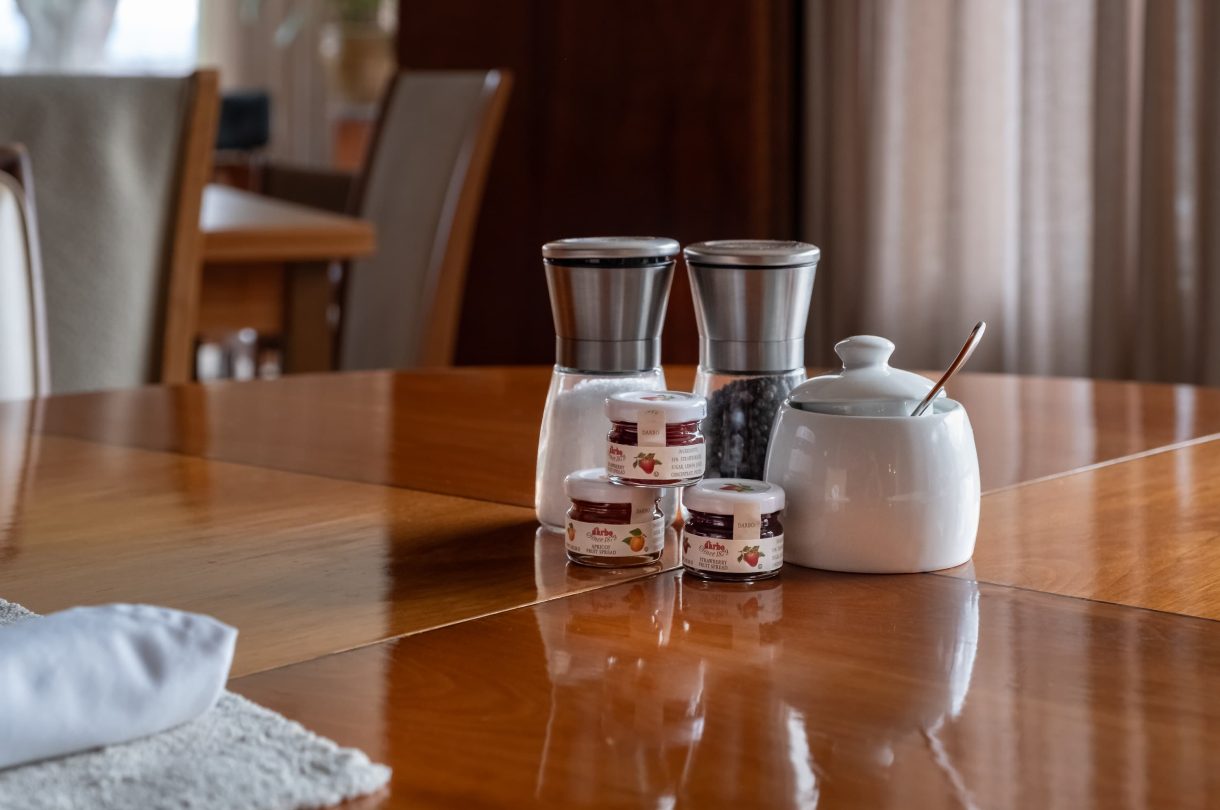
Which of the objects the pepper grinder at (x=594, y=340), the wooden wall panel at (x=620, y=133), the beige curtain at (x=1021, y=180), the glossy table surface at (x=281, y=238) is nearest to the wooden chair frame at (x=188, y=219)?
the glossy table surface at (x=281, y=238)

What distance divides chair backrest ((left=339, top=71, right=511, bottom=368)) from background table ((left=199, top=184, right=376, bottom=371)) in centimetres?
12

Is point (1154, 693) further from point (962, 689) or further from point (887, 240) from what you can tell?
point (887, 240)

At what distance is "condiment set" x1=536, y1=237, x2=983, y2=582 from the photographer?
2.45ft

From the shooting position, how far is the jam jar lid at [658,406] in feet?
2.49

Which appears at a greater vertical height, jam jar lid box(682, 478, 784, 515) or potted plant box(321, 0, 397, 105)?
potted plant box(321, 0, 397, 105)

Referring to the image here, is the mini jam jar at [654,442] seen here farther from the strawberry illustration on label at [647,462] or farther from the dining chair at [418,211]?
the dining chair at [418,211]

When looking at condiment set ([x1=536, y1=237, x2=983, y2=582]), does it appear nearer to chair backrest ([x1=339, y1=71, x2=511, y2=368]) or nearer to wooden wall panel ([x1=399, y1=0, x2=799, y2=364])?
chair backrest ([x1=339, y1=71, x2=511, y2=368])

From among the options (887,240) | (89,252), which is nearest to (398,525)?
(89,252)

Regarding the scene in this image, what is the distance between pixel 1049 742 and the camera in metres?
0.52

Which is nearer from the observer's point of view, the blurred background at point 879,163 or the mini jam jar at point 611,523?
the mini jam jar at point 611,523

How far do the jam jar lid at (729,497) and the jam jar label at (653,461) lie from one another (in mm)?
12

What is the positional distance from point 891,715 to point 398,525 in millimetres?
405

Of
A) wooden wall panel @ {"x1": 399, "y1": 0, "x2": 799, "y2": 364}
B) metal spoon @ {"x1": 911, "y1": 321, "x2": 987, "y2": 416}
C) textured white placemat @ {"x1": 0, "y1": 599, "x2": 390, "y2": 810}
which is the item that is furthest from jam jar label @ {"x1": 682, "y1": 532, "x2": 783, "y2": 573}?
wooden wall panel @ {"x1": 399, "y1": 0, "x2": 799, "y2": 364}

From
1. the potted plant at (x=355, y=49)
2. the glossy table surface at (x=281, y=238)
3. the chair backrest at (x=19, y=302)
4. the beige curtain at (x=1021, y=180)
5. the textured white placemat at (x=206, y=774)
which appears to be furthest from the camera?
the potted plant at (x=355, y=49)
